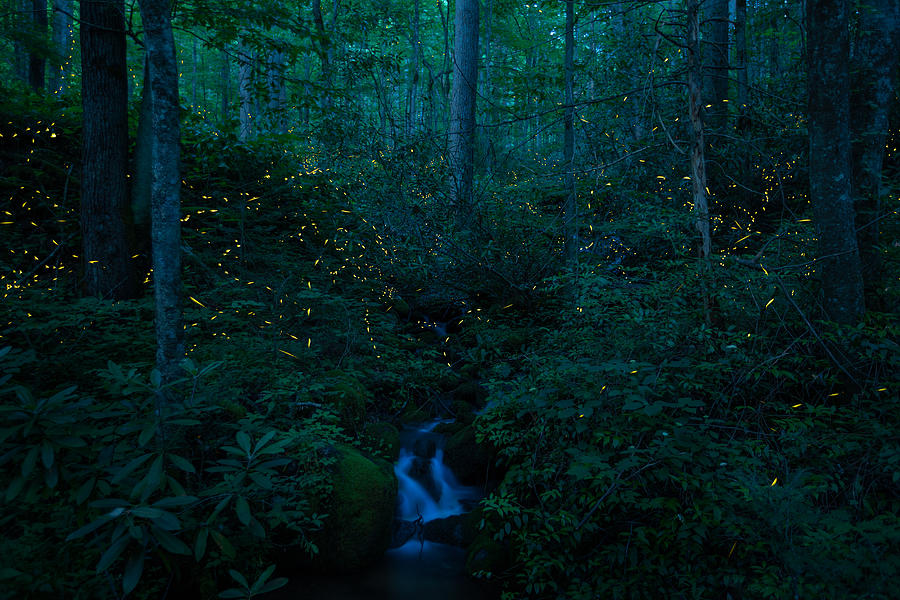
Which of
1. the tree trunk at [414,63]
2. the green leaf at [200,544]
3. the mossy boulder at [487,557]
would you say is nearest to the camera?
the green leaf at [200,544]

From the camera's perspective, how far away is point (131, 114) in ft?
30.8

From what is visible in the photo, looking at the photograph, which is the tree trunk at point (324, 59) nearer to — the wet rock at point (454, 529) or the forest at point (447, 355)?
the forest at point (447, 355)

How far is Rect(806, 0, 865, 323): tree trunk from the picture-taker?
4.85 metres

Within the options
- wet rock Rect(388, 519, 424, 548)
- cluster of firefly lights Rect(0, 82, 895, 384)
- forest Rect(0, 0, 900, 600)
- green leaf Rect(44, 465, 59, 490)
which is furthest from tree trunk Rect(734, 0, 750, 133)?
green leaf Rect(44, 465, 59, 490)

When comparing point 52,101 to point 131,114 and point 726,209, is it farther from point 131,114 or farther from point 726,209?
point 726,209

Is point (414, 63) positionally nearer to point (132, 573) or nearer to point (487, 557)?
point (487, 557)

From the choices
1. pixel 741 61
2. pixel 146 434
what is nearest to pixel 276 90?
pixel 146 434

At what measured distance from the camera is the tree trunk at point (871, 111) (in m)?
5.43

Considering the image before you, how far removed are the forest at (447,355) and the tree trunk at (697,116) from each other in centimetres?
3

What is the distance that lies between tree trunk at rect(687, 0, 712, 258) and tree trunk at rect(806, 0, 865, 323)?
3.32ft

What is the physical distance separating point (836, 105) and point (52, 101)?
38.1 ft

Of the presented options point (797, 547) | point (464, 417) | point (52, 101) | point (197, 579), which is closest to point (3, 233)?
point (52, 101)

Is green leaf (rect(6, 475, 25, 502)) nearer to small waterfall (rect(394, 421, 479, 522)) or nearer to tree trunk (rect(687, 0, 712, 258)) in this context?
small waterfall (rect(394, 421, 479, 522))

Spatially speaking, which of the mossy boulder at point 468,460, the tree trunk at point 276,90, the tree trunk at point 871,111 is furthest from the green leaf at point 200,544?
the tree trunk at point 276,90
